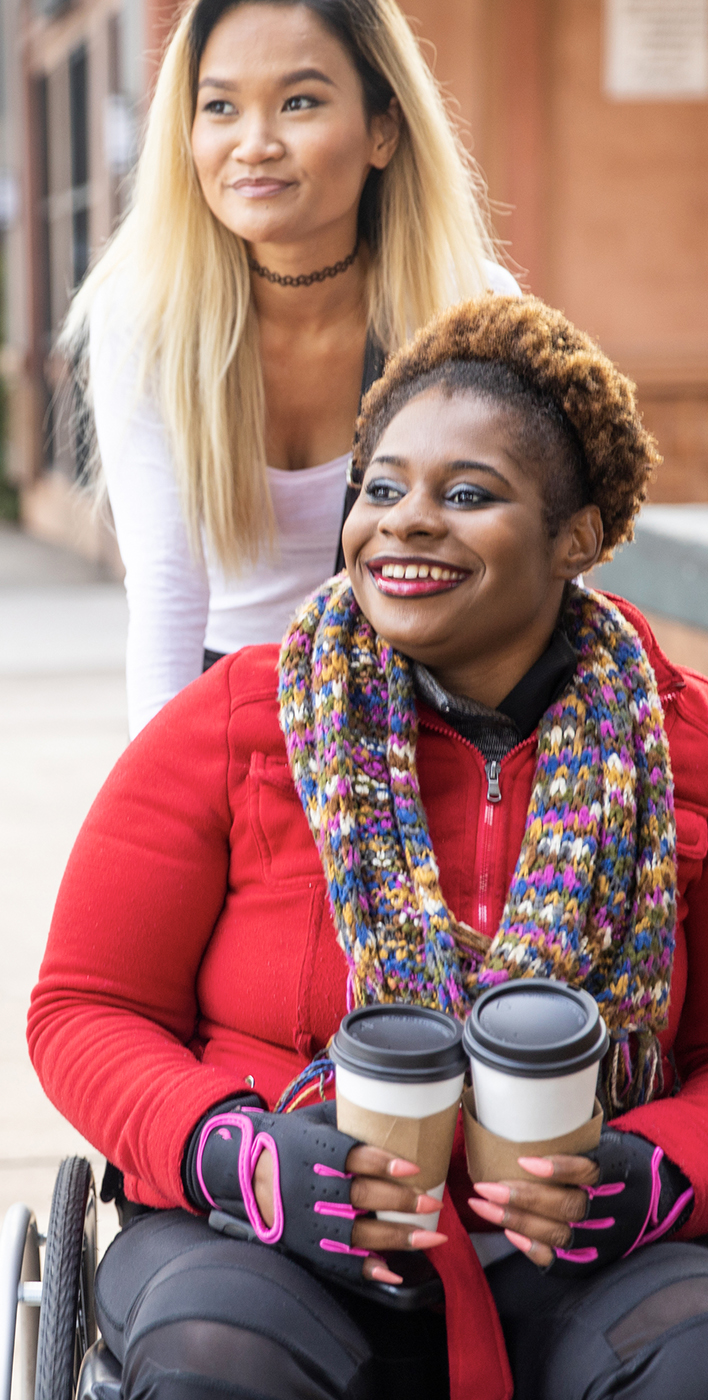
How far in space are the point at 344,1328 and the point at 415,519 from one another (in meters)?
0.73

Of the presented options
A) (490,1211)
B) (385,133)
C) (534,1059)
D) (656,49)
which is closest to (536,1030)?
(534,1059)

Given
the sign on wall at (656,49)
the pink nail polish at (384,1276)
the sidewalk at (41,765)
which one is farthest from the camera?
the sign on wall at (656,49)

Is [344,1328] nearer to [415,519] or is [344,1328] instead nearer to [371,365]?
[415,519]

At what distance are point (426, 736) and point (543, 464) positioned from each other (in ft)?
0.97

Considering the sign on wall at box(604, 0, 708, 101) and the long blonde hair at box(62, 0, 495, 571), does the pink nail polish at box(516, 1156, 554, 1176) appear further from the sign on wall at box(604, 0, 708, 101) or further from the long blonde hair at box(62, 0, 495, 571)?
the sign on wall at box(604, 0, 708, 101)

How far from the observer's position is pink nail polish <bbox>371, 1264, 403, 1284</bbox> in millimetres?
1360

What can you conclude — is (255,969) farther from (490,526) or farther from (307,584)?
(307,584)

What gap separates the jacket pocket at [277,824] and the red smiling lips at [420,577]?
0.21 meters

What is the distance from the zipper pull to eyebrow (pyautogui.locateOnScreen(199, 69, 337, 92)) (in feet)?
3.26

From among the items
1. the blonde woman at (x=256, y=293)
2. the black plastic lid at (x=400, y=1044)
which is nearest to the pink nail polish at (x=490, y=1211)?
the black plastic lid at (x=400, y=1044)

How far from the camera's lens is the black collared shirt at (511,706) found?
1.64 metres

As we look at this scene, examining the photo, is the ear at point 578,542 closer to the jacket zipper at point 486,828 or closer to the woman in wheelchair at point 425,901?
the woman in wheelchair at point 425,901

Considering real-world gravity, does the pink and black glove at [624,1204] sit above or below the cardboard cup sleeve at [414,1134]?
below

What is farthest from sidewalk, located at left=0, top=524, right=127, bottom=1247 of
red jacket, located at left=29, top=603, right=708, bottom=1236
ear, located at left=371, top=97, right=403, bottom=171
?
ear, located at left=371, top=97, right=403, bottom=171
